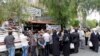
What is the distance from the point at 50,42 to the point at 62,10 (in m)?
6.61

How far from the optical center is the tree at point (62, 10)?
2352 cm

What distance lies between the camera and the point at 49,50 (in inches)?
728

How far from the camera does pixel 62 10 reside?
23.7m

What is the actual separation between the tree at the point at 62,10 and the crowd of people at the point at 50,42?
10.2 feet

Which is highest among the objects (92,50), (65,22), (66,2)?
(66,2)

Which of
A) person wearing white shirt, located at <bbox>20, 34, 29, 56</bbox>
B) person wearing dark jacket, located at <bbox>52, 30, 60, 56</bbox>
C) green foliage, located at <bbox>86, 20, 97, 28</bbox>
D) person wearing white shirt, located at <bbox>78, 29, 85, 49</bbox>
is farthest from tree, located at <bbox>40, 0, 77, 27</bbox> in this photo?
green foliage, located at <bbox>86, 20, 97, 28</bbox>

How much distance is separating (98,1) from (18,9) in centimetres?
1339

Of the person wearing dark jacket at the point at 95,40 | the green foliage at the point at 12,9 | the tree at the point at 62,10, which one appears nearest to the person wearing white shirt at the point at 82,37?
the person wearing dark jacket at the point at 95,40

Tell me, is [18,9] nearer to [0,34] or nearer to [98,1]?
[0,34]

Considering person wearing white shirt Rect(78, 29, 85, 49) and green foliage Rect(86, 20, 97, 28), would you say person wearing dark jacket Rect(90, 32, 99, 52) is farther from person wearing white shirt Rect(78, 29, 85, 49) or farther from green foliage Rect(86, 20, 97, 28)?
green foliage Rect(86, 20, 97, 28)

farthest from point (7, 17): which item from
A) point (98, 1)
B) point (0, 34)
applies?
point (98, 1)

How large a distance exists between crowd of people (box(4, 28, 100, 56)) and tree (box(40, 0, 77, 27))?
312cm

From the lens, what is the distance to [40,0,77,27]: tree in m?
23.5

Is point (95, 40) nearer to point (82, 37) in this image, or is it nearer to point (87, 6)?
point (82, 37)
